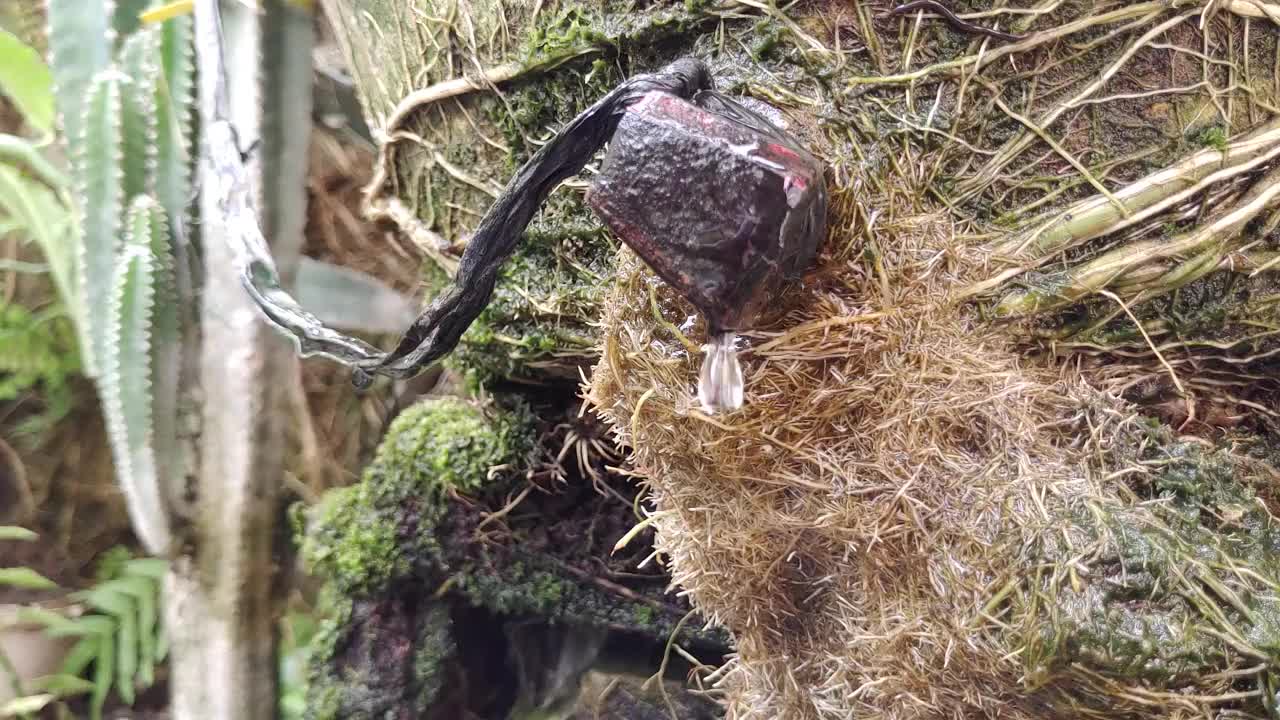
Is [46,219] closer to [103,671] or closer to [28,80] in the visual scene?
[28,80]

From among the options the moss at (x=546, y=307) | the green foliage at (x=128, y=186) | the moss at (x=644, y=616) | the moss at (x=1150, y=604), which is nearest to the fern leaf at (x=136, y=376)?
the green foliage at (x=128, y=186)

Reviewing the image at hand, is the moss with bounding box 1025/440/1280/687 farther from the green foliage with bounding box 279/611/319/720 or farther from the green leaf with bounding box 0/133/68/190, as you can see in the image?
the green leaf with bounding box 0/133/68/190

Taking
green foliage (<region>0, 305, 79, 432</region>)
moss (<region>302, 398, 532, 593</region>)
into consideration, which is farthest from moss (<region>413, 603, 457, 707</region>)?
green foliage (<region>0, 305, 79, 432</region>)

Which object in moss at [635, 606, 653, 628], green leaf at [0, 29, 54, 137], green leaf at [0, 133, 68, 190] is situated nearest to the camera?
moss at [635, 606, 653, 628]

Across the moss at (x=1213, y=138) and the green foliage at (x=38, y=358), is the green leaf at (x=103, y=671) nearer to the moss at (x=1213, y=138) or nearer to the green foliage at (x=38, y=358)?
the green foliage at (x=38, y=358)

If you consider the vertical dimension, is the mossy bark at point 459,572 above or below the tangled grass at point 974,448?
below

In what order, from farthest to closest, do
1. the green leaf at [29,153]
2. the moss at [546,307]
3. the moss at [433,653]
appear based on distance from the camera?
the green leaf at [29,153], the moss at [433,653], the moss at [546,307]

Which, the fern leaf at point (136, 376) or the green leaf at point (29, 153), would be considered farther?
the green leaf at point (29, 153)

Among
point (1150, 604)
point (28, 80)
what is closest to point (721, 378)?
point (1150, 604)
